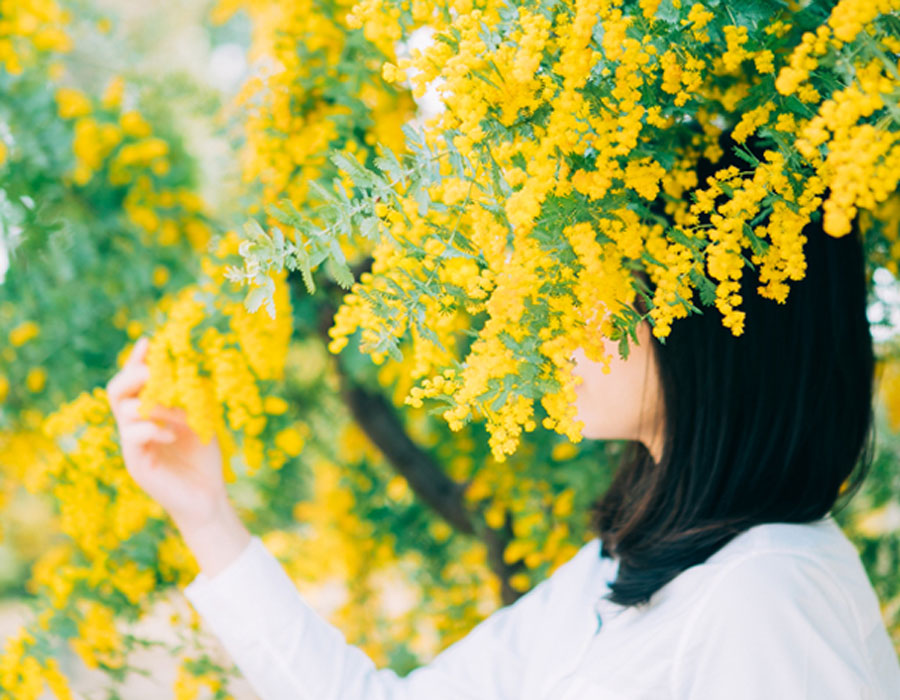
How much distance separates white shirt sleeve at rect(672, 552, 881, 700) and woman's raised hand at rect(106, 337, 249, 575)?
37.0 inches

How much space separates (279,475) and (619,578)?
205 cm

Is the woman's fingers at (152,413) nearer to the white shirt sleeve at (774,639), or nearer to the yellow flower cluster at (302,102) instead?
the yellow flower cluster at (302,102)

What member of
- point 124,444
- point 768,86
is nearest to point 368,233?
point 768,86

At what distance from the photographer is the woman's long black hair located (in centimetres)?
119

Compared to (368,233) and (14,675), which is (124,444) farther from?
(368,233)

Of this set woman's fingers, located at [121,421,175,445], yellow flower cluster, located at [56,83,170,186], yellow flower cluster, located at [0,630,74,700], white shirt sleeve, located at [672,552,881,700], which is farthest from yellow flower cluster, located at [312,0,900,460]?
yellow flower cluster, located at [56,83,170,186]

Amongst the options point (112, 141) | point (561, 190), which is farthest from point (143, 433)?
point (112, 141)

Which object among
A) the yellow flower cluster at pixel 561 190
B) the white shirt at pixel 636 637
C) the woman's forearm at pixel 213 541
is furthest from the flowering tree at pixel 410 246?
the white shirt at pixel 636 637

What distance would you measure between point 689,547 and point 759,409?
0.89ft

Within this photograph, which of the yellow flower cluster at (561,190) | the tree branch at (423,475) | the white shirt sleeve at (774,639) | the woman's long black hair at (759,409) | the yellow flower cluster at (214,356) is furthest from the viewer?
the tree branch at (423,475)

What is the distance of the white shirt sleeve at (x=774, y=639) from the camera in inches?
37.9

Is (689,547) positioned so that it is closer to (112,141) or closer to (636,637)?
(636,637)

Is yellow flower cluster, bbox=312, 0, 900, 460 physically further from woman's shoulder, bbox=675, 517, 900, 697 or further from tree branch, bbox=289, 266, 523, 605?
tree branch, bbox=289, 266, 523, 605

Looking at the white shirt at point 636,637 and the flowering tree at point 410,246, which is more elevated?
the flowering tree at point 410,246
